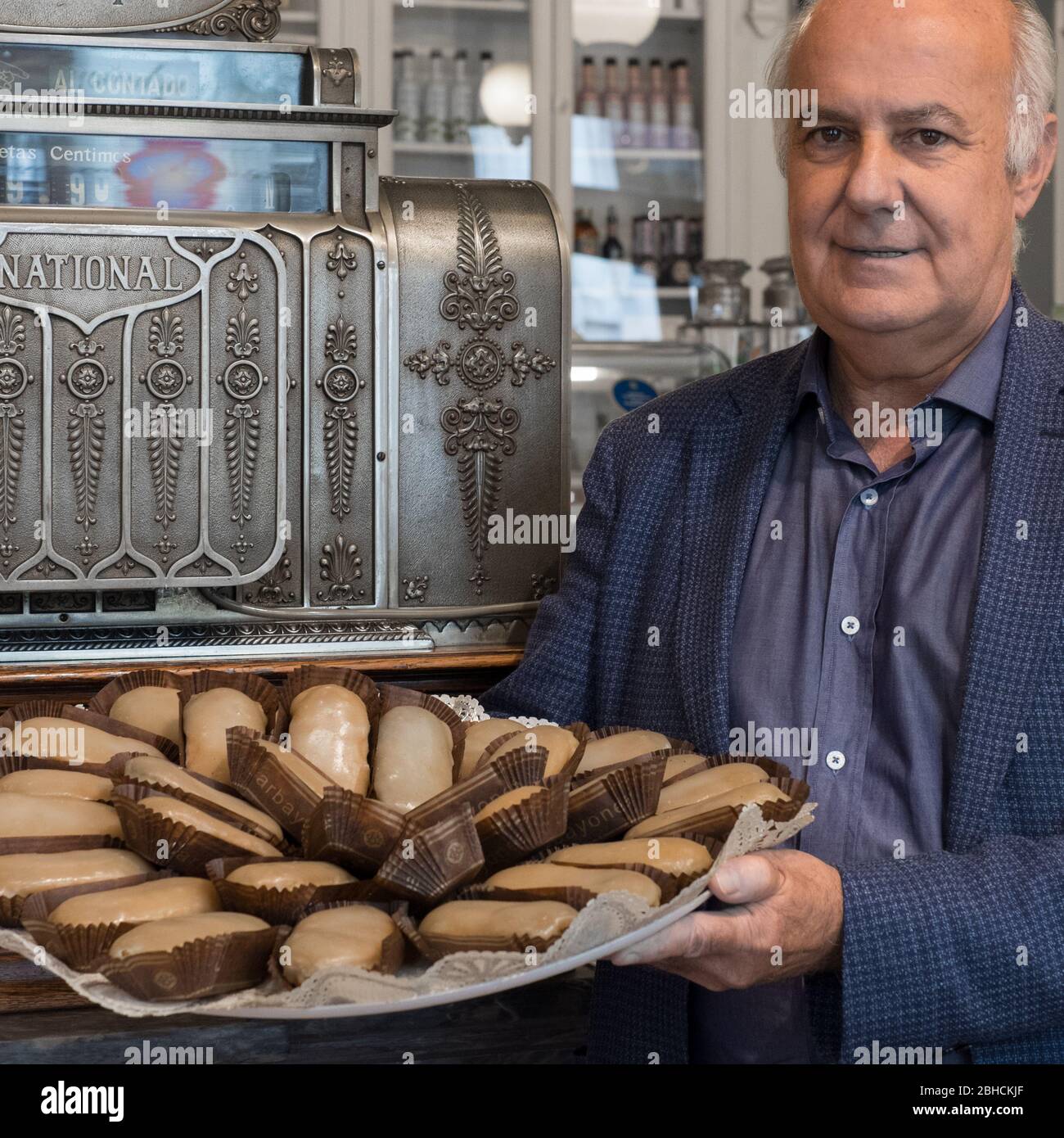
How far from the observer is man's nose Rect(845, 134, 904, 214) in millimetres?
1148

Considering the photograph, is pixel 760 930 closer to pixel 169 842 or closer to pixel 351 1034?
pixel 169 842

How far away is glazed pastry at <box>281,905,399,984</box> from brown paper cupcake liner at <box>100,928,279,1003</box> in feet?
0.09

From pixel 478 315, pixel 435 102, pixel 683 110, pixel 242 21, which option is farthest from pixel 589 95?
pixel 478 315

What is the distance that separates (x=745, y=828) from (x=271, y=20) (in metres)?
1.16

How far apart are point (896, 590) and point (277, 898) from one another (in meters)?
0.65

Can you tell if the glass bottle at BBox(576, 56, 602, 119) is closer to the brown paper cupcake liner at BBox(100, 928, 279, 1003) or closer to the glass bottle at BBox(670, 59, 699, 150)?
the glass bottle at BBox(670, 59, 699, 150)

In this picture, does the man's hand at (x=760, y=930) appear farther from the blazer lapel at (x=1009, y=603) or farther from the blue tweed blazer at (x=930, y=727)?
the blazer lapel at (x=1009, y=603)

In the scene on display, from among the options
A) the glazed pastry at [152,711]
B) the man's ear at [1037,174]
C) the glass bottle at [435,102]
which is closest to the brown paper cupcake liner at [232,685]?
the glazed pastry at [152,711]

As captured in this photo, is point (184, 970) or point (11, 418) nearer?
point (184, 970)

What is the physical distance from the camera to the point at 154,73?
4.94 feet

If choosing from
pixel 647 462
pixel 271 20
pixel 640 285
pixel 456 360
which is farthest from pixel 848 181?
pixel 640 285

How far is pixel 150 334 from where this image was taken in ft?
4.63

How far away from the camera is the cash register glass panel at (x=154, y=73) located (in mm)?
1487

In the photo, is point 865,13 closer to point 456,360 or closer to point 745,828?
point 456,360
